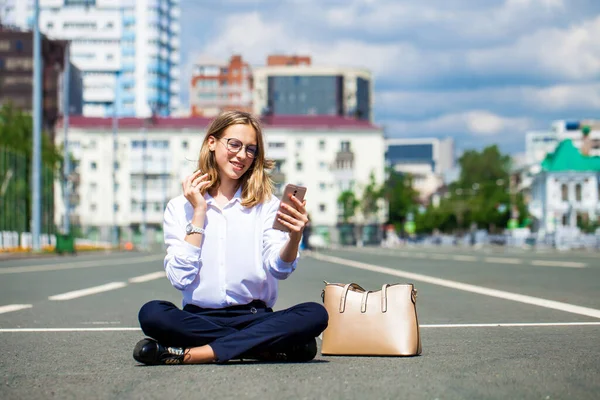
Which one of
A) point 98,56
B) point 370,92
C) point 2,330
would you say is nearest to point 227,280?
point 2,330

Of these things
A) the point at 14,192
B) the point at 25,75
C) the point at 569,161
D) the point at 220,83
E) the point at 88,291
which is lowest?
the point at 88,291

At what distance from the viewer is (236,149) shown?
596cm

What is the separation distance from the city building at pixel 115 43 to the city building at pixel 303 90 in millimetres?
15508

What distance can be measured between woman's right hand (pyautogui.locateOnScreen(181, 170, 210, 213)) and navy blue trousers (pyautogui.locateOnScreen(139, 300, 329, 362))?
58 centimetres

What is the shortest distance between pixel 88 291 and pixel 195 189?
361 inches

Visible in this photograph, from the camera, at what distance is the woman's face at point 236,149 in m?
5.96

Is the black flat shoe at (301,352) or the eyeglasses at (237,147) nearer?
the black flat shoe at (301,352)

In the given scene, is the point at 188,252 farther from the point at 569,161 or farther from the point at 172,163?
the point at 569,161

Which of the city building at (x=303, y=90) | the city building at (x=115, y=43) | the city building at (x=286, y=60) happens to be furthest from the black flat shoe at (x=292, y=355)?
the city building at (x=286, y=60)

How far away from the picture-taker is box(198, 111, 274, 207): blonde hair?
5.99 meters

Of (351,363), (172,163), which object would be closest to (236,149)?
(351,363)

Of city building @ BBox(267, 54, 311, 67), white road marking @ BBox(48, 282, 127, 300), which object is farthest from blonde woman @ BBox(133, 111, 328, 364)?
city building @ BBox(267, 54, 311, 67)

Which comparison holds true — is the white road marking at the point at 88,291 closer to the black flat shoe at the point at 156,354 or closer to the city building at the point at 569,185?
the black flat shoe at the point at 156,354

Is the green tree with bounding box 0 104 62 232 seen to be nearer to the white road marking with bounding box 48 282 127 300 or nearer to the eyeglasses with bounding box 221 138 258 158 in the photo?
the white road marking with bounding box 48 282 127 300
